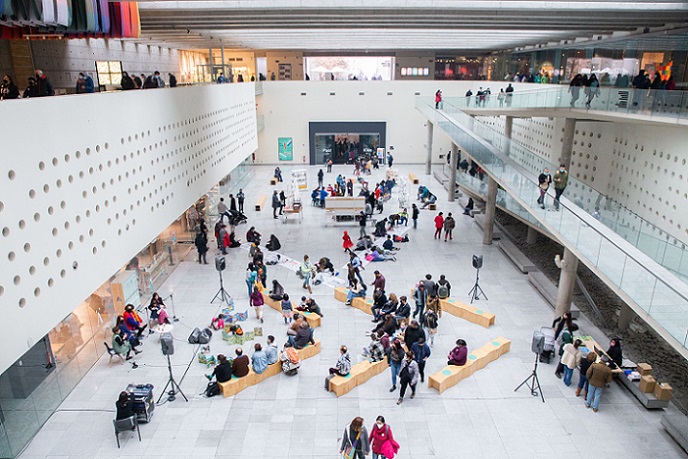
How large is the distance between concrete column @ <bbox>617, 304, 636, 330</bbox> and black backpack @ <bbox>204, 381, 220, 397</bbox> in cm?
1194

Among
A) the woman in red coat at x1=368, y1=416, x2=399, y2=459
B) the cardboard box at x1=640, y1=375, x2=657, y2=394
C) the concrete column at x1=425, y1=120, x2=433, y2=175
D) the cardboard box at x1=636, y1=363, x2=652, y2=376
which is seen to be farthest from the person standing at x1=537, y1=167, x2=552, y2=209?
the concrete column at x1=425, y1=120, x2=433, y2=175

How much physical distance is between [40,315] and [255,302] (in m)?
5.64

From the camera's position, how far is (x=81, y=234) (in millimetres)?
9867

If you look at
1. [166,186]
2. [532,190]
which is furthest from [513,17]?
[166,186]

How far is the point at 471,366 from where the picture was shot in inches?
435

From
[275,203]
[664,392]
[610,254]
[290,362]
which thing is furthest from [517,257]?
[275,203]

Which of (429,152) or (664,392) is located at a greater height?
(429,152)

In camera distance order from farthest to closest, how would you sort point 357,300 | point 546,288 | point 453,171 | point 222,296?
point 453,171 < point 546,288 < point 222,296 < point 357,300

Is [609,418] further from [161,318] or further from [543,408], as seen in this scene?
[161,318]

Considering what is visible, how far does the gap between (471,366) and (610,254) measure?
3.89m

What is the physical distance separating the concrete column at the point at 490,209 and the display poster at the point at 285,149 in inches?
804

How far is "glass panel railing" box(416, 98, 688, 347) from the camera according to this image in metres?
8.60

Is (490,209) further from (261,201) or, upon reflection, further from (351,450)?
(351,450)

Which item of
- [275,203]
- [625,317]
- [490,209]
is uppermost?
[490,209]
